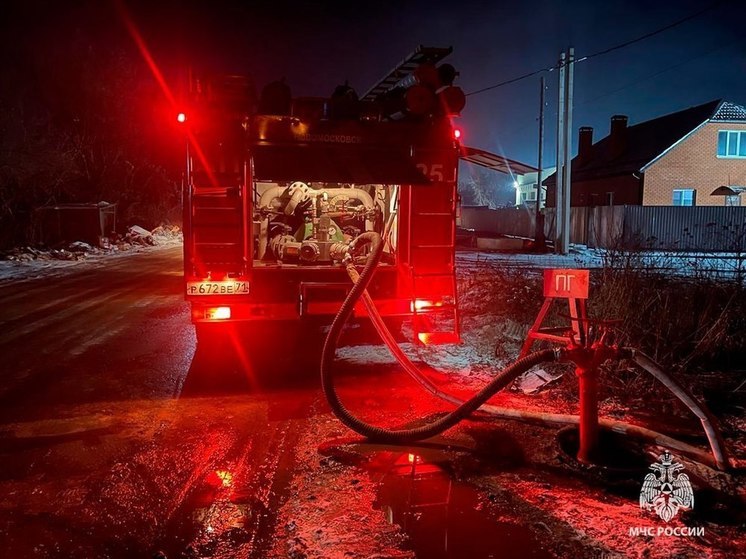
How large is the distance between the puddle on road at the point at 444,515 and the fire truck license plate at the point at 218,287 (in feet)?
9.24

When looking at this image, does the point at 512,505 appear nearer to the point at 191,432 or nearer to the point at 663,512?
the point at 663,512

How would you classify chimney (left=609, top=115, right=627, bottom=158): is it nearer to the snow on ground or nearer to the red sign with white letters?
the snow on ground

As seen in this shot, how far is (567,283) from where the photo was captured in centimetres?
477

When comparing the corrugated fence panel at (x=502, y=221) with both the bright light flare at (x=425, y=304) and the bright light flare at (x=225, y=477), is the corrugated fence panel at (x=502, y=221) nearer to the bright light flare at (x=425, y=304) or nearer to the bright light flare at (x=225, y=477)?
the bright light flare at (x=425, y=304)

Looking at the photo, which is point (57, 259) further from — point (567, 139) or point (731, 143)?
point (731, 143)

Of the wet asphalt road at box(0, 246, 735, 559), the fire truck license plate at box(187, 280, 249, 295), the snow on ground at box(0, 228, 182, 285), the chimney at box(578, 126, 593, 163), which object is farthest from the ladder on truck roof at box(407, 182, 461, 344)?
the chimney at box(578, 126, 593, 163)

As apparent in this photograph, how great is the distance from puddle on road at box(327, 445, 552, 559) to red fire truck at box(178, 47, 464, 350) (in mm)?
2654

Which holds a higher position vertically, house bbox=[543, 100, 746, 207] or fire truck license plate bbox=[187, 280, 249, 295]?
house bbox=[543, 100, 746, 207]

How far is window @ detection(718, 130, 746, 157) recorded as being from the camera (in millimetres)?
30234

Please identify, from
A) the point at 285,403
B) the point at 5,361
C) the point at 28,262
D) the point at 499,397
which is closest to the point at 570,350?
the point at 499,397

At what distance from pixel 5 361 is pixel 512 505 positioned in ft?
21.5

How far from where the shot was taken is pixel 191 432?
16.5ft

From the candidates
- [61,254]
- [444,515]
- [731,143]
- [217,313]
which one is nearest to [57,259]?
[61,254]

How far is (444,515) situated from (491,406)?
1.78 m
